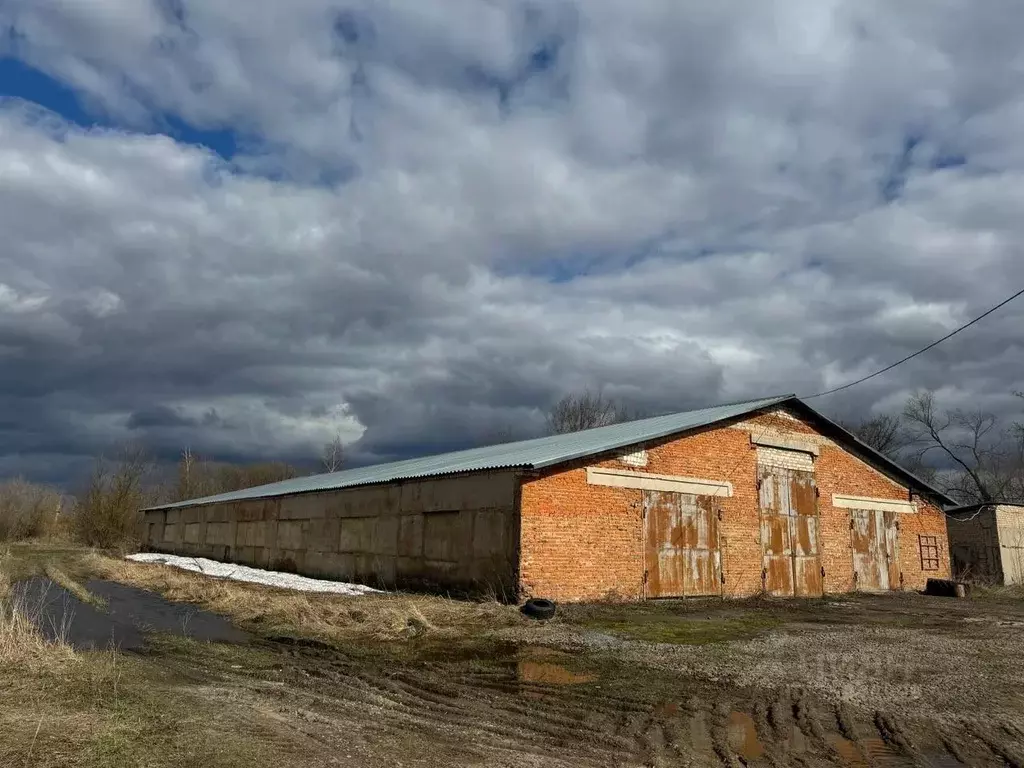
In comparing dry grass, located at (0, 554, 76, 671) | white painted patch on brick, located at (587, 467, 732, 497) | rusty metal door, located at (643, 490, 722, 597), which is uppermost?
white painted patch on brick, located at (587, 467, 732, 497)

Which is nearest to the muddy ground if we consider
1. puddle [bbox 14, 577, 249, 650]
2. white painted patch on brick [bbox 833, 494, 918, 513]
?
puddle [bbox 14, 577, 249, 650]

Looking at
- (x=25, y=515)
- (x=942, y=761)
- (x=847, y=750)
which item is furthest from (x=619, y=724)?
(x=25, y=515)

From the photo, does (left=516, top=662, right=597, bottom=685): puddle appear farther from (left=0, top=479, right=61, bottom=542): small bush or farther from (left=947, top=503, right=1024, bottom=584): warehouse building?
(left=0, top=479, right=61, bottom=542): small bush

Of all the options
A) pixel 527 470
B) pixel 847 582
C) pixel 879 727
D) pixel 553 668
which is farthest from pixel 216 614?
pixel 847 582

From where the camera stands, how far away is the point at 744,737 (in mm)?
6152

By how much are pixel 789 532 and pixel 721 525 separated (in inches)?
112

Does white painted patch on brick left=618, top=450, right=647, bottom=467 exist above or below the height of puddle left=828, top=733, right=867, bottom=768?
above

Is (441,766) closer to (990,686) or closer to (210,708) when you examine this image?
(210,708)

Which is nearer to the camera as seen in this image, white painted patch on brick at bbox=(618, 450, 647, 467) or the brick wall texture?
the brick wall texture

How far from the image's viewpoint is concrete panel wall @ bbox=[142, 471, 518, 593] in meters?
15.5

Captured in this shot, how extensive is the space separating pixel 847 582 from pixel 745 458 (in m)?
5.46

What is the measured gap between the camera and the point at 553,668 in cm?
906

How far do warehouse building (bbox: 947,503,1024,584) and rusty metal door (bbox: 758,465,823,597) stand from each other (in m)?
8.39

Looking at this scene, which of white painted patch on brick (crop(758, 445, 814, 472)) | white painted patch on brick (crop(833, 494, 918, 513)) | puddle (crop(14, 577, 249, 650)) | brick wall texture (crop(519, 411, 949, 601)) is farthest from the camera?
white painted patch on brick (crop(833, 494, 918, 513))
